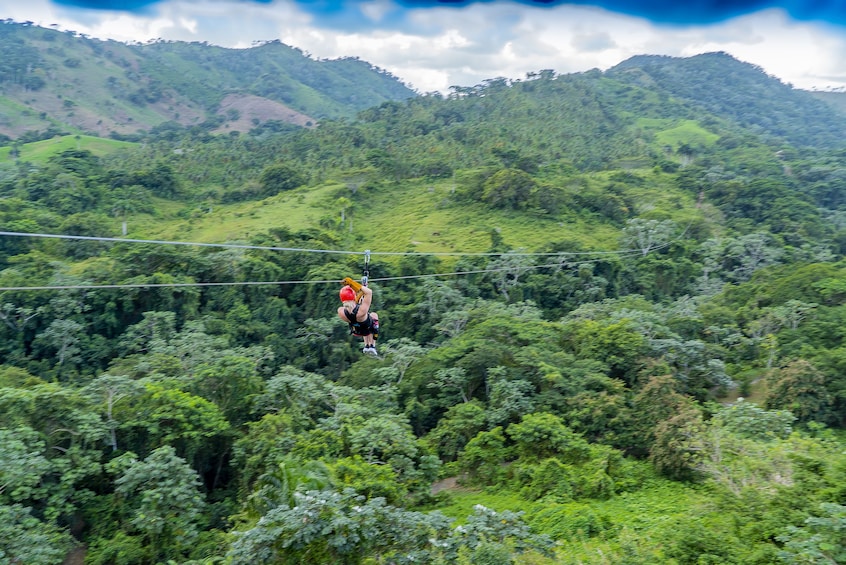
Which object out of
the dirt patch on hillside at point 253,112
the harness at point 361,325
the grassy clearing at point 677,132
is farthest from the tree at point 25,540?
the dirt patch on hillside at point 253,112

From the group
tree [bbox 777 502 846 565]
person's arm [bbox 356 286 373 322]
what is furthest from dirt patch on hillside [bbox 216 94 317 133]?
tree [bbox 777 502 846 565]

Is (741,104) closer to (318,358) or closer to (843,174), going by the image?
(843,174)

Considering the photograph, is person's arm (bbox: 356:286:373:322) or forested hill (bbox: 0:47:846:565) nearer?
person's arm (bbox: 356:286:373:322)

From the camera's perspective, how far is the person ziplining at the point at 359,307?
282 inches

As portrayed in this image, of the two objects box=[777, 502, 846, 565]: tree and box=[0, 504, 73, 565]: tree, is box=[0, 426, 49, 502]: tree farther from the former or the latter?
box=[777, 502, 846, 565]: tree

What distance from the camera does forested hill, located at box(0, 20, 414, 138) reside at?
73.9m

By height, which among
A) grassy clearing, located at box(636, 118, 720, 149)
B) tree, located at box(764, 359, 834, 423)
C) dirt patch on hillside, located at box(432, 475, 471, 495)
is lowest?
dirt patch on hillside, located at box(432, 475, 471, 495)

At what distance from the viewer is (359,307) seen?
7391mm

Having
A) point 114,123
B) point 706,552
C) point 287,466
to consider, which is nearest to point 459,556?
point 706,552

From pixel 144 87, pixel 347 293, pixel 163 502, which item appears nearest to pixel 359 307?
pixel 347 293

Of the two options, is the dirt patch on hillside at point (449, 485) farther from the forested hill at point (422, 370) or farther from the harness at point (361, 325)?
the harness at point (361, 325)

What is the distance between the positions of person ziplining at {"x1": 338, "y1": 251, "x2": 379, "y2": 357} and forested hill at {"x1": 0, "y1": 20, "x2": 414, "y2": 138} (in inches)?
2761

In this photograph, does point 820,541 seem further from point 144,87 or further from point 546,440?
point 144,87

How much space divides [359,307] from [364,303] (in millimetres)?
104
